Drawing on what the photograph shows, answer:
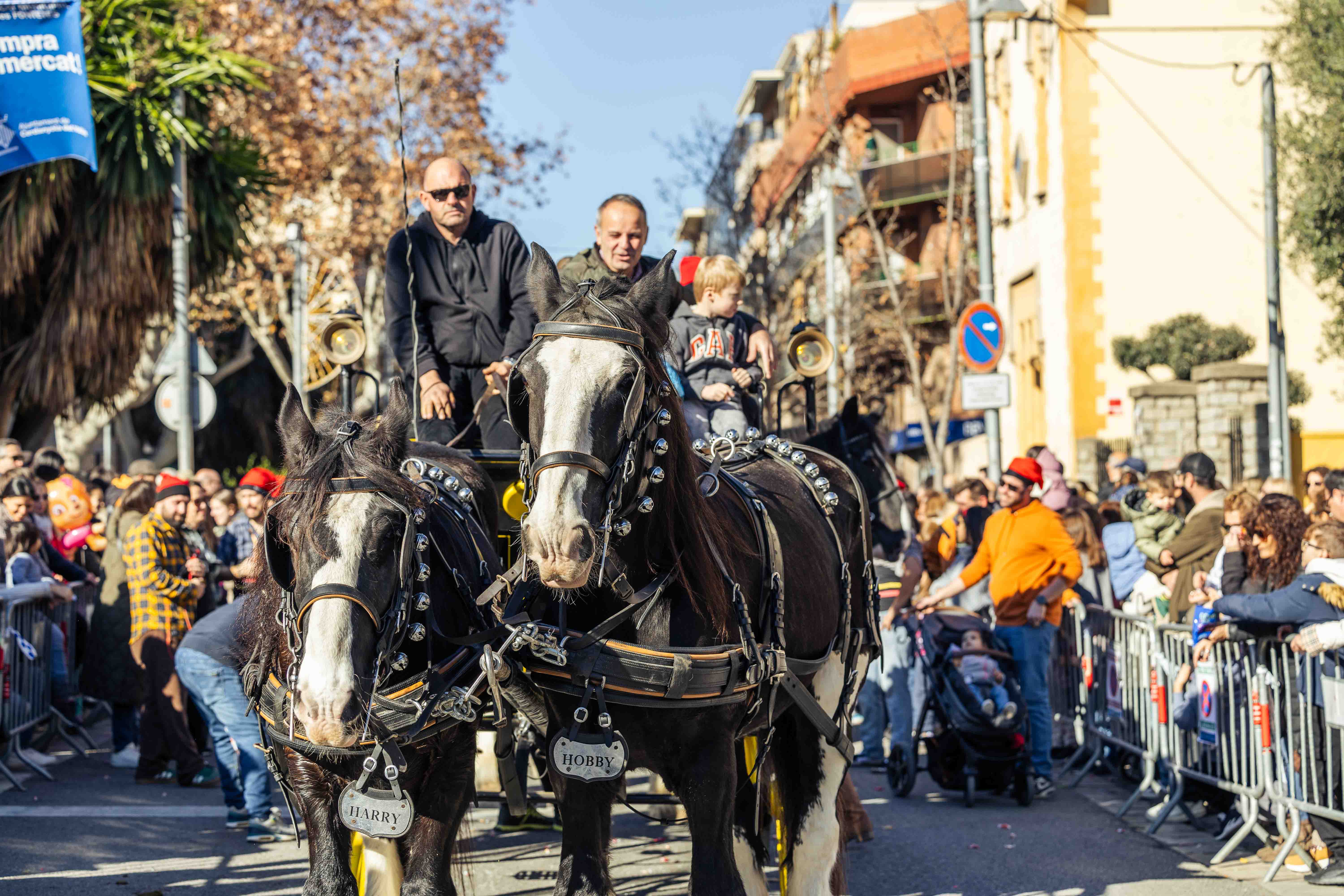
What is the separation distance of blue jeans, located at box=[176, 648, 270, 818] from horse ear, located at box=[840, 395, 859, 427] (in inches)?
146

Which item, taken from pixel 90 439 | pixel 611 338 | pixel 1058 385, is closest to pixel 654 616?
pixel 611 338

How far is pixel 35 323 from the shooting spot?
17.8 m

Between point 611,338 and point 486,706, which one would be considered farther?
point 486,706

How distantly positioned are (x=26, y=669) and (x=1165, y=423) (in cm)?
1752

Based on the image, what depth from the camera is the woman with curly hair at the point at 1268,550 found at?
26.9 ft

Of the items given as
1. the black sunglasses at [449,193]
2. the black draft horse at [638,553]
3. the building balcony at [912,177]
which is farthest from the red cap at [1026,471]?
the building balcony at [912,177]

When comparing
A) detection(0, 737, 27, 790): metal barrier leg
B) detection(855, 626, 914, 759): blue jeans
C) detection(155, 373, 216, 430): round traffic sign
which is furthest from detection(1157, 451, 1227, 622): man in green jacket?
detection(155, 373, 216, 430): round traffic sign

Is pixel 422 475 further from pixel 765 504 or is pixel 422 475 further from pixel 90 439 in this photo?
pixel 90 439

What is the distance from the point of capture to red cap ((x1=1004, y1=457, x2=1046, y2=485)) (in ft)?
34.9

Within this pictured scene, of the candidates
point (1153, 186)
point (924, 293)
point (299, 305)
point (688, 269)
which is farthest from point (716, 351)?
point (924, 293)

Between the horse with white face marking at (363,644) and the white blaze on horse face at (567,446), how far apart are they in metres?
0.45

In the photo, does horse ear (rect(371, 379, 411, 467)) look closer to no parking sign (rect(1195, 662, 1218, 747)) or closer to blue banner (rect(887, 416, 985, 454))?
no parking sign (rect(1195, 662, 1218, 747))

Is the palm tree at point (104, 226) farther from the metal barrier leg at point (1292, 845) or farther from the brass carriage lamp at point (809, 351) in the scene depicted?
the metal barrier leg at point (1292, 845)

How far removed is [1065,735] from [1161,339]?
17561mm
